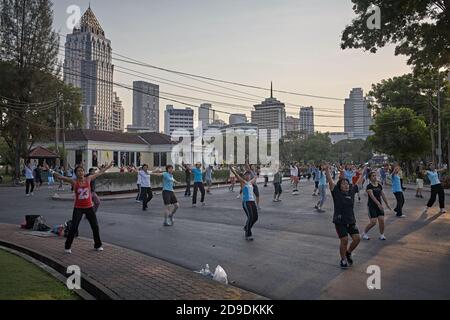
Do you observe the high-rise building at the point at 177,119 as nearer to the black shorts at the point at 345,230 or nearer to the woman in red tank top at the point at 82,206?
the woman in red tank top at the point at 82,206

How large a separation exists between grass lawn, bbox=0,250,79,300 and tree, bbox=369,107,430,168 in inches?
1607

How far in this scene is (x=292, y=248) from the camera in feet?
30.7

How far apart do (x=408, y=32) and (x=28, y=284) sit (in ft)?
54.7

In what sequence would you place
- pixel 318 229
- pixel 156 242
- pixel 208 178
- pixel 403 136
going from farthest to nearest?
pixel 403 136 < pixel 208 178 < pixel 318 229 < pixel 156 242

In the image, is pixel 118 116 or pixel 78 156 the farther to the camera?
pixel 118 116

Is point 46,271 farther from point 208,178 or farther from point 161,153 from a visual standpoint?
point 161,153

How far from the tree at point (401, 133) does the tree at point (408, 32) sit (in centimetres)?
2447

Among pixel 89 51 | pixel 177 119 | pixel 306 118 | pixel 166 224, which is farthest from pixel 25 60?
pixel 177 119

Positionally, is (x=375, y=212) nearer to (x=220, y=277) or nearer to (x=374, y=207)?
(x=374, y=207)

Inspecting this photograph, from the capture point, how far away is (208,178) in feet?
90.2

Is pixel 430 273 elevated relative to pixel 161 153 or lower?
lower

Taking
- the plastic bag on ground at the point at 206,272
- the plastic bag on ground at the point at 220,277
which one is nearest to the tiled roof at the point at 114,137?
the plastic bag on ground at the point at 206,272

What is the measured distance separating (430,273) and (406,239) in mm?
3305
